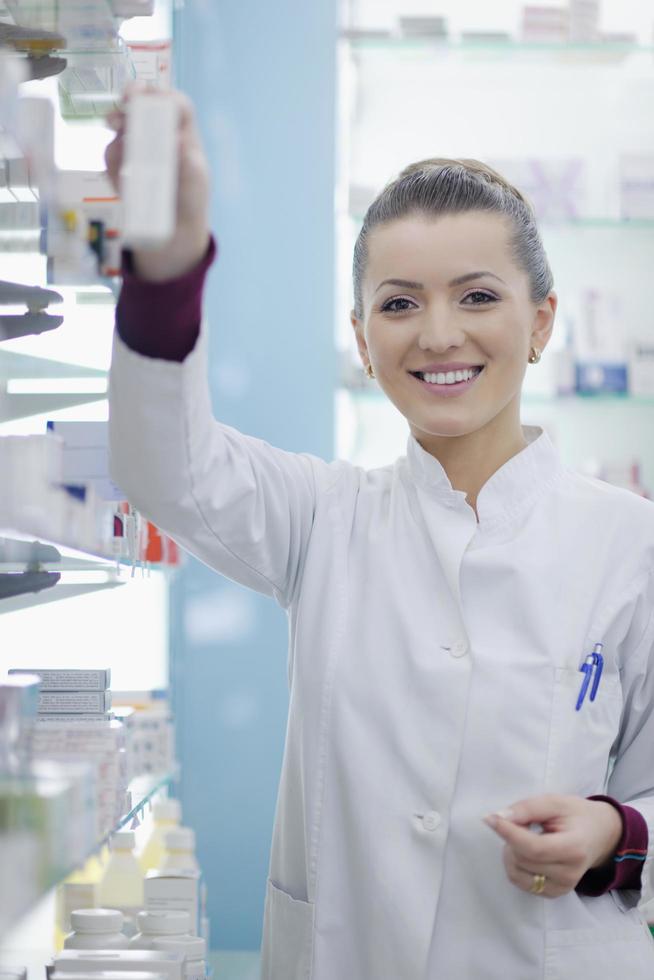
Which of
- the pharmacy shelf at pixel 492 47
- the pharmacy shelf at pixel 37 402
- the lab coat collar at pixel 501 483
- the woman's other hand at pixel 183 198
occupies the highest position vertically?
the pharmacy shelf at pixel 492 47

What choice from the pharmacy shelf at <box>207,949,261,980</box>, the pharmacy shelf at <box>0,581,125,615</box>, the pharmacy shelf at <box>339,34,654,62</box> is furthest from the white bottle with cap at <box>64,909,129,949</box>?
the pharmacy shelf at <box>339,34,654,62</box>

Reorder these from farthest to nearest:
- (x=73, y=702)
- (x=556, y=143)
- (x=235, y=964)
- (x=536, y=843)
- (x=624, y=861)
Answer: (x=556, y=143), (x=235, y=964), (x=73, y=702), (x=624, y=861), (x=536, y=843)

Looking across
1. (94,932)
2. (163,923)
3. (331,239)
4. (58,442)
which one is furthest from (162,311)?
(331,239)

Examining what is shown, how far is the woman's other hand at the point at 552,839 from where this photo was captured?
1307 millimetres

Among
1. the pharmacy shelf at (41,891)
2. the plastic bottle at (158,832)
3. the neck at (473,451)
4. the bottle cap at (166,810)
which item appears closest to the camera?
the pharmacy shelf at (41,891)

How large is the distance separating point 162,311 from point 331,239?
2246 mm

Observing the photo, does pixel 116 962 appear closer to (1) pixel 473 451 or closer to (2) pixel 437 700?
(2) pixel 437 700

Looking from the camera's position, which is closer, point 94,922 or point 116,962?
point 116,962

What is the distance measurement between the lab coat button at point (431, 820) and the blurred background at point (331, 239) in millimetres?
998

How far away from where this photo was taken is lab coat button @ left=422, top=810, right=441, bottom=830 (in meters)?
1.43

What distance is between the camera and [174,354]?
111cm

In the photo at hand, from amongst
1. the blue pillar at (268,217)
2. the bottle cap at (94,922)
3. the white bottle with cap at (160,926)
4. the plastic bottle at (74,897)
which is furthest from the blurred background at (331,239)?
the bottle cap at (94,922)

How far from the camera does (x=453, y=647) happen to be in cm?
149

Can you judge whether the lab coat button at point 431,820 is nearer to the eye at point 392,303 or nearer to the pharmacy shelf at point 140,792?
the pharmacy shelf at point 140,792
